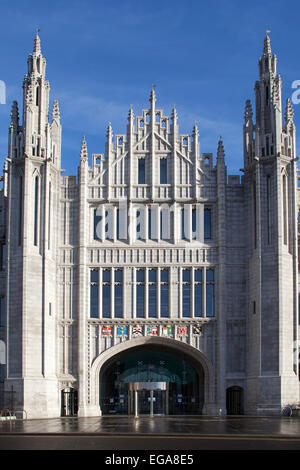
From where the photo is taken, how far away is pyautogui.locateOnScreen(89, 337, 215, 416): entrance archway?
57594 mm

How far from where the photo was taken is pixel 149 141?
60250mm

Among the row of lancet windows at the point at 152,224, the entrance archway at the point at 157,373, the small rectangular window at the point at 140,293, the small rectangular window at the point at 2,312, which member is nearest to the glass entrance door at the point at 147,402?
the entrance archway at the point at 157,373

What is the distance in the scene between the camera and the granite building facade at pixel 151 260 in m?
55.0

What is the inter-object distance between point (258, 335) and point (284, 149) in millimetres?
13768

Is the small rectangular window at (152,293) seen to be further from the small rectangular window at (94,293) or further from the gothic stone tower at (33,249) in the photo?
the gothic stone tower at (33,249)

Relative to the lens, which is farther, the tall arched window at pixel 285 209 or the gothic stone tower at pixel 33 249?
the tall arched window at pixel 285 209

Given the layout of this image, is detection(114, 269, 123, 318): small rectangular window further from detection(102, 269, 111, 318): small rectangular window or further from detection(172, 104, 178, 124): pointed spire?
detection(172, 104, 178, 124): pointed spire

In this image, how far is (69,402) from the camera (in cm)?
5681

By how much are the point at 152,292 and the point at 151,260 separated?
234cm

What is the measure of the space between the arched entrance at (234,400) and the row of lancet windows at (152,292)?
566cm

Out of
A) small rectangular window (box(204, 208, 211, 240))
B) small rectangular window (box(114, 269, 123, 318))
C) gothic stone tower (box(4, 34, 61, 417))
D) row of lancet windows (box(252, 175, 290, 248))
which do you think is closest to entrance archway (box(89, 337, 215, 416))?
small rectangular window (box(114, 269, 123, 318))

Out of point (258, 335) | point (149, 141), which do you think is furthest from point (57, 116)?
point (258, 335)
